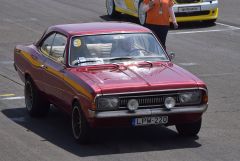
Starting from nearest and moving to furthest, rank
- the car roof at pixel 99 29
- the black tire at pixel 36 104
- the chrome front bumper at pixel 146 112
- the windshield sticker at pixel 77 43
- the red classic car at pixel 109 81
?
the chrome front bumper at pixel 146 112, the red classic car at pixel 109 81, the windshield sticker at pixel 77 43, the car roof at pixel 99 29, the black tire at pixel 36 104

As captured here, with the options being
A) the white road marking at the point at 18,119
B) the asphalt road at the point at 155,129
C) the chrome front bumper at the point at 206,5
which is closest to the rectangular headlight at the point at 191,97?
the asphalt road at the point at 155,129

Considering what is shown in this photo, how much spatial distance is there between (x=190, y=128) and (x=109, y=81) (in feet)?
4.72

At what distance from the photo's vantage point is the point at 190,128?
39.8 feet

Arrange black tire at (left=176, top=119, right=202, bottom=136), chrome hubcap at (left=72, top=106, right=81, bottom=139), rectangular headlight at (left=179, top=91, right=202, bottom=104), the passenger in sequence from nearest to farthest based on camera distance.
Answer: rectangular headlight at (left=179, top=91, right=202, bottom=104)
chrome hubcap at (left=72, top=106, right=81, bottom=139)
black tire at (left=176, top=119, right=202, bottom=136)
the passenger

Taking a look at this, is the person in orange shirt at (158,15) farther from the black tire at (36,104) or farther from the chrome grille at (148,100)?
the chrome grille at (148,100)

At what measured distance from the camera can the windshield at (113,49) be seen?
12.6 meters

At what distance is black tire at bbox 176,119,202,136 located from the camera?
12.1m

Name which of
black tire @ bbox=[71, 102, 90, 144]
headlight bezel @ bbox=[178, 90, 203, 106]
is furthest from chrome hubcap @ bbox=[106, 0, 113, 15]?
headlight bezel @ bbox=[178, 90, 203, 106]

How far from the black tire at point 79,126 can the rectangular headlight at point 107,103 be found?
0.36 metres

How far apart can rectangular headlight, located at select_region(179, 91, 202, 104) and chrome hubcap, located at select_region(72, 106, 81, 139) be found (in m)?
1.45

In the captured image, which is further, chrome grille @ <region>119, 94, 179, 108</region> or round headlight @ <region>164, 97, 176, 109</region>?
round headlight @ <region>164, 97, 176, 109</region>

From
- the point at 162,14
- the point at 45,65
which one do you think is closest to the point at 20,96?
the point at 45,65

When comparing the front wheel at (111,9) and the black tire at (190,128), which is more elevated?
the black tire at (190,128)

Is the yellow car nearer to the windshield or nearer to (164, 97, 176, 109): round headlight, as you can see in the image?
the windshield
